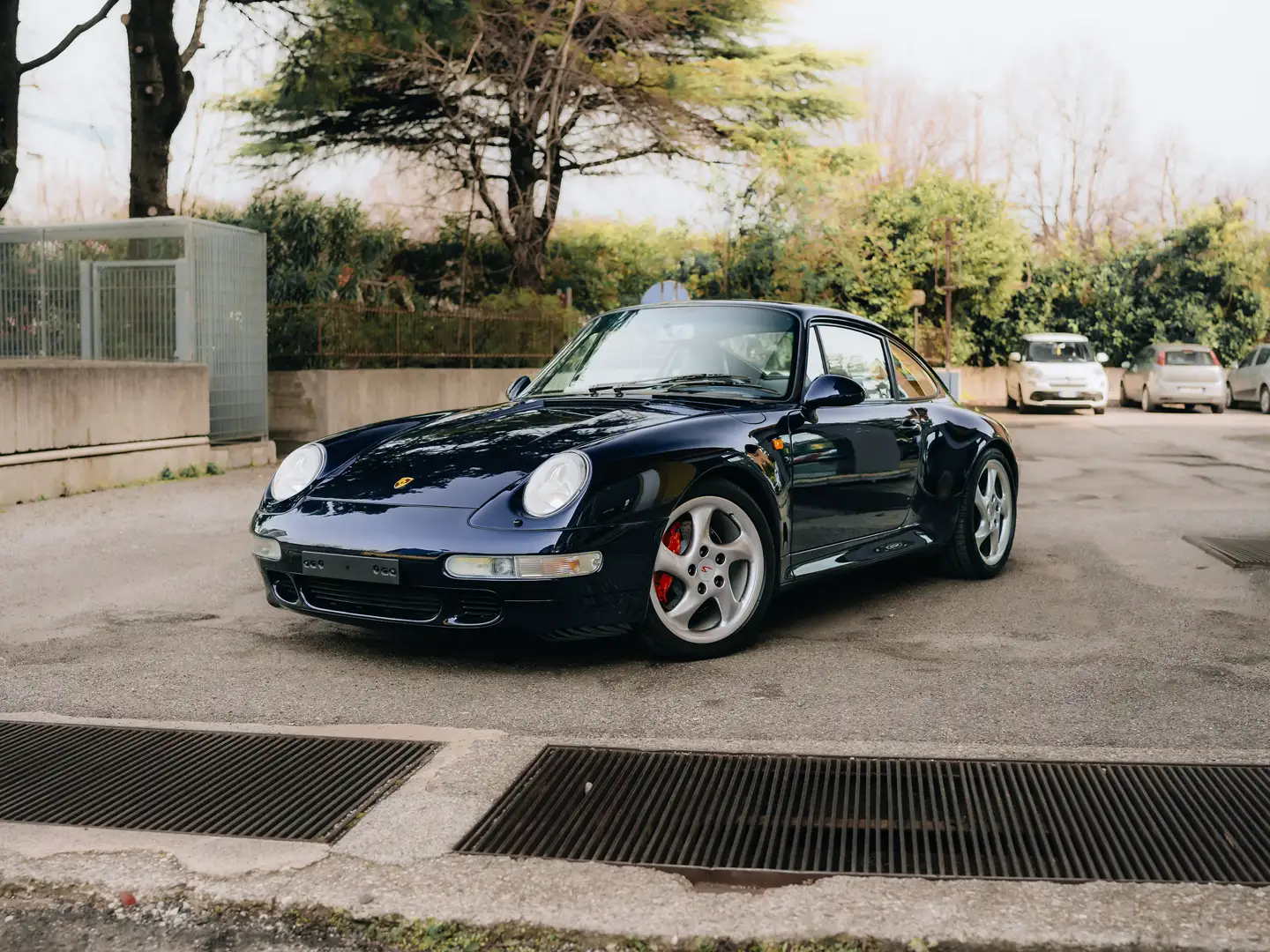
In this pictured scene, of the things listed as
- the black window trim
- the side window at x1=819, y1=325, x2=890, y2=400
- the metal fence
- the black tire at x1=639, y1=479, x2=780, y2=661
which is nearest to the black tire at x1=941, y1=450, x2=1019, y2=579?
the black window trim

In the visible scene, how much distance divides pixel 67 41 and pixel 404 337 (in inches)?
214

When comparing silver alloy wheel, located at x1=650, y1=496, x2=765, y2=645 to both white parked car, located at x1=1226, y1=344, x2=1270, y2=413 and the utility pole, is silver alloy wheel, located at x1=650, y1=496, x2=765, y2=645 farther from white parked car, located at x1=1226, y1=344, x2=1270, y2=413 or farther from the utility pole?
the utility pole

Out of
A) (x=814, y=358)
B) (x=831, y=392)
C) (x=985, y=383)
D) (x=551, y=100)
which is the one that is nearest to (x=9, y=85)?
(x=551, y=100)

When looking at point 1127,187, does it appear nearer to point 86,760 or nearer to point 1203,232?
point 1203,232

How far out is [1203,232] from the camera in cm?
3638

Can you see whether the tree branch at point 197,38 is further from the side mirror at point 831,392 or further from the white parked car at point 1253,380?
the white parked car at point 1253,380

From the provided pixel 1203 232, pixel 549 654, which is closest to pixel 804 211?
pixel 1203 232

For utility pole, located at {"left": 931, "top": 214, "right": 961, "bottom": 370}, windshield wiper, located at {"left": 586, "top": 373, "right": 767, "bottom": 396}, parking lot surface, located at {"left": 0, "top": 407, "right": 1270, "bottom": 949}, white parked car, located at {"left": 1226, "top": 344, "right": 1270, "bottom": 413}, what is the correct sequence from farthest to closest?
utility pole, located at {"left": 931, "top": 214, "right": 961, "bottom": 370} < white parked car, located at {"left": 1226, "top": 344, "right": 1270, "bottom": 413} < windshield wiper, located at {"left": 586, "top": 373, "right": 767, "bottom": 396} < parking lot surface, located at {"left": 0, "top": 407, "right": 1270, "bottom": 949}

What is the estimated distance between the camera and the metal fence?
53.0 ft

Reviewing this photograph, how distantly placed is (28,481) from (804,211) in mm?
17253

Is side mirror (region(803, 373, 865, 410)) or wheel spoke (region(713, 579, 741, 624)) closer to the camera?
wheel spoke (region(713, 579, 741, 624))

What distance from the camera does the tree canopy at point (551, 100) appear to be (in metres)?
21.4

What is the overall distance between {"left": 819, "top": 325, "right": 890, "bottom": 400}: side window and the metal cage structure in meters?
8.51

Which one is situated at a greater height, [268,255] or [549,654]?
[268,255]
